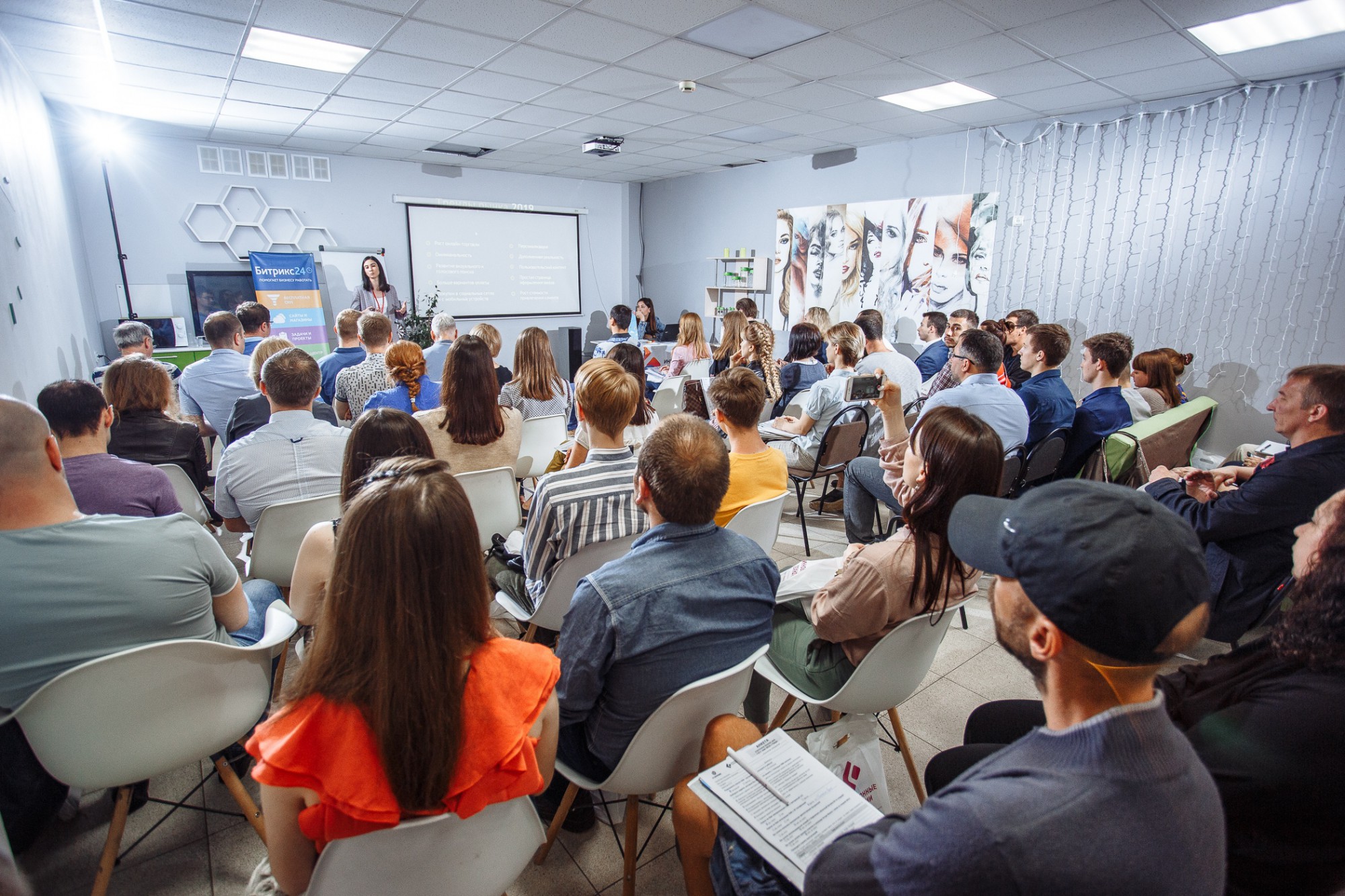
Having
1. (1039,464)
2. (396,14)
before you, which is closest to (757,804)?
(1039,464)

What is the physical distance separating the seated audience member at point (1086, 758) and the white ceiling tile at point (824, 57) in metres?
3.55

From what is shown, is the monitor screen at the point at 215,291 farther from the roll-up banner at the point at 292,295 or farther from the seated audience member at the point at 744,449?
the seated audience member at the point at 744,449

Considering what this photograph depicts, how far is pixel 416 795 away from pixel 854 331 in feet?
12.6

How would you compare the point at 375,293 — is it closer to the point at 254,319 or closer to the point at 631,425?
the point at 254,319

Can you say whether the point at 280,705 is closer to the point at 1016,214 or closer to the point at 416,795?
the point at 416,795

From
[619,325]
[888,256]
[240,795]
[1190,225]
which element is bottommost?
[240,795]

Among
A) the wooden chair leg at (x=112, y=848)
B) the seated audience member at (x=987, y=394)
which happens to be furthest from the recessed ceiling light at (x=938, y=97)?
the wooden chair leg at (x=112, y=848)

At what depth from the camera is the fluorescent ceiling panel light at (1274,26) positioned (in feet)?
9.69

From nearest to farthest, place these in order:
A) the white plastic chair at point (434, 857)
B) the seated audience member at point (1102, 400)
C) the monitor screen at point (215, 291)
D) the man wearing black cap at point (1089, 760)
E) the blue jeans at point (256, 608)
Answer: the man wearing black cap at point (1089, 760) < the white plastic chair at point (434, 857) < the blue jeans at point (256, 608) < the seated audience member at point (1102, 400) < the monitor screen at point (215, 291)

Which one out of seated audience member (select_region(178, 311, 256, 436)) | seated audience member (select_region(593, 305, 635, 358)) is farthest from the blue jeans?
seated audience member (select_region(593, 305, 635, 358))

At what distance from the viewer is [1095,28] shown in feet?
10.4

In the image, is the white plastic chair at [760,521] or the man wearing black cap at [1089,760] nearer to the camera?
the man wearing black cap at [1089,760]

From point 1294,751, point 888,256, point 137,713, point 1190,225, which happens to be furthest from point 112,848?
point 888,256

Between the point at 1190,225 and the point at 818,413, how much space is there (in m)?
3.26
